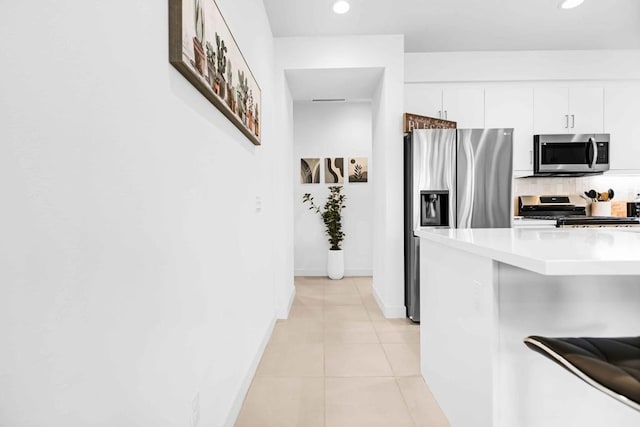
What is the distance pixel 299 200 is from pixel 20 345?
4894mm

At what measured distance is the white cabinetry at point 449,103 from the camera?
3.90m

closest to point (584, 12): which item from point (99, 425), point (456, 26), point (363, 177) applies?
point (456, 26)

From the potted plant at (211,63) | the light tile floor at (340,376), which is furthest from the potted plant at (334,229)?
the potted plant at (211,63)

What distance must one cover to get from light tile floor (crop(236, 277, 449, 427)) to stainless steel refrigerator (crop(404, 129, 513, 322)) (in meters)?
0.60

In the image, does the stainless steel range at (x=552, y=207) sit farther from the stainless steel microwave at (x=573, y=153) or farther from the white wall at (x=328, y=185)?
the white wall at (x=328, y=185)

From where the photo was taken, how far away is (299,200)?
5.41 meters

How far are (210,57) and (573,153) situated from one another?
392cm

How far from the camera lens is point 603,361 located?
0.90 meters

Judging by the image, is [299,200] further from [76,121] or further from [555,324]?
[76,121]

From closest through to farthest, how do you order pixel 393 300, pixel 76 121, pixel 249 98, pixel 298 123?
pixel 76 121
pixel 249 98
pixel 393 300
pixel 298 123

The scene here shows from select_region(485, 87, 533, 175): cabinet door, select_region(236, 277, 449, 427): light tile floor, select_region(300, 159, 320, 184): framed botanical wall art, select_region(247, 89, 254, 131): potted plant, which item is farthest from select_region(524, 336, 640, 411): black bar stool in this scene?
select_region(300, 159, 320, 184): framed botanical wall art

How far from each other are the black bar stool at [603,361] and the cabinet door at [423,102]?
320 centimetres

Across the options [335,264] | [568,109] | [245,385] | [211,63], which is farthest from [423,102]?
[245,385]

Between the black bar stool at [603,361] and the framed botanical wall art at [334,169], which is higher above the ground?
the framed botanical wall art at [334,169]
